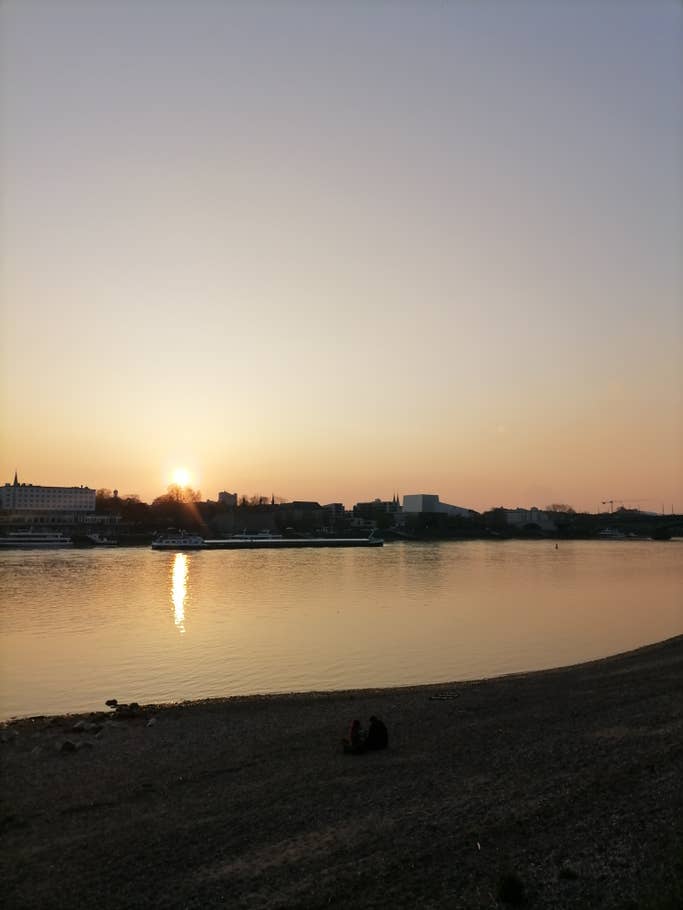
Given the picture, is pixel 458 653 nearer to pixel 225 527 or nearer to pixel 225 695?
pixel 225 695

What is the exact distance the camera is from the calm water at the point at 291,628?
2762 cm

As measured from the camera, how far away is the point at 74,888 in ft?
35.1

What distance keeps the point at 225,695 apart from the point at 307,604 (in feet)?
86.4

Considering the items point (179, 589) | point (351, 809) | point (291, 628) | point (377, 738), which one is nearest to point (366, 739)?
point (377, 738)

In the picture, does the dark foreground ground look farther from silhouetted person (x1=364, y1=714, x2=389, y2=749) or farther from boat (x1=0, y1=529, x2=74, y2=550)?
boat (x1=0, y1=529, x2=74, y2=550)

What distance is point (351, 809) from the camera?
43.0ft

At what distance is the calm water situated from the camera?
27625mm

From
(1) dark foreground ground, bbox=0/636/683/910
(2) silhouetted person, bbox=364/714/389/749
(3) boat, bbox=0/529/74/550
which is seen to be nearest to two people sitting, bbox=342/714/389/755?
(2) silhouetted person, bbox=364/714/389/749

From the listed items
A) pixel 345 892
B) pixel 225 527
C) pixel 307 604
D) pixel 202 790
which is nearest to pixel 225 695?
pixel 202 790

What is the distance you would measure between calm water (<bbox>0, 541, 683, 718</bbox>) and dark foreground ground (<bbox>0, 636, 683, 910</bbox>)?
6.10 metres

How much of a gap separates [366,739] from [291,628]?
23384mm

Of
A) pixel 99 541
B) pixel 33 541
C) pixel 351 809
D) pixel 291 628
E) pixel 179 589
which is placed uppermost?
pixel 351 809

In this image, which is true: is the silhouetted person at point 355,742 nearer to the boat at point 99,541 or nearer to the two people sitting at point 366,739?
the two people sitting at point 366,739

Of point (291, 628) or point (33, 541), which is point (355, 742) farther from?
point (33, 541)
